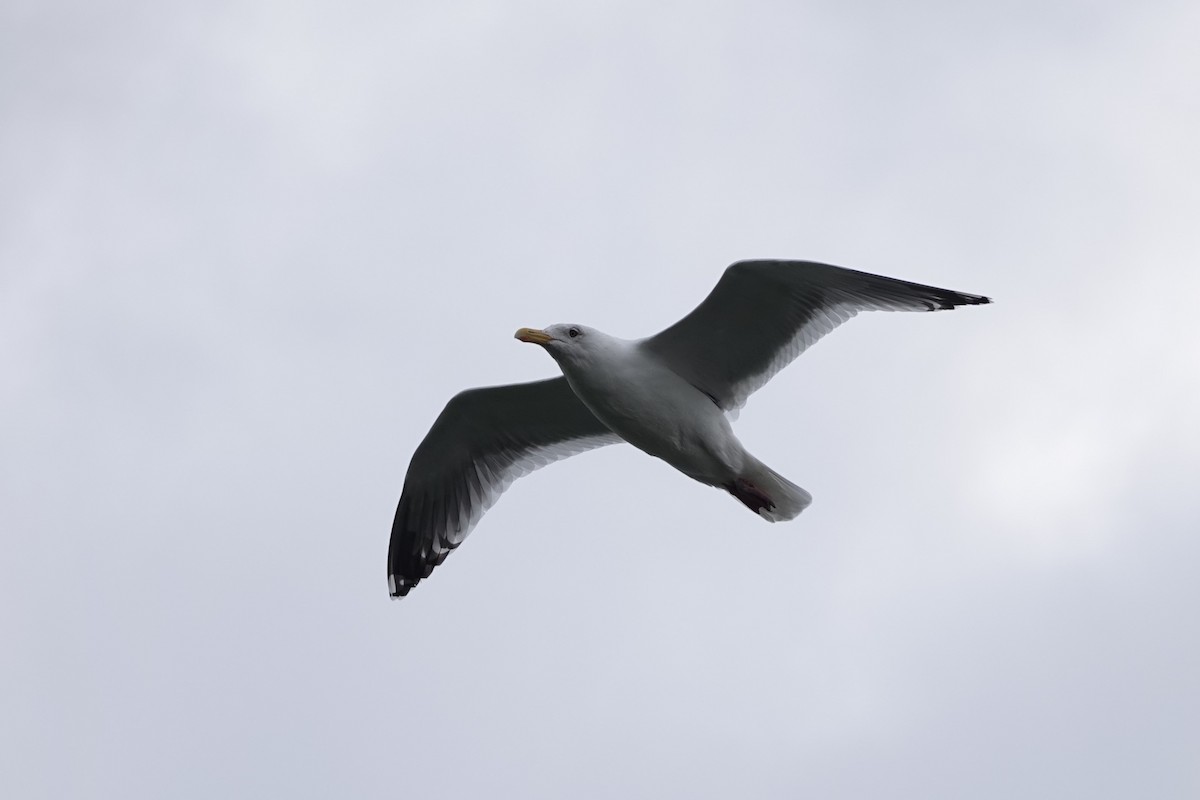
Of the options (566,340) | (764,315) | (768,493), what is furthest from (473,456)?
(764,315)

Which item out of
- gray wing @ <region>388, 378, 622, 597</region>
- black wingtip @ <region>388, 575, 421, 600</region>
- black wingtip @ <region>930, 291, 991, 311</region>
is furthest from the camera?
black wingtip @ <region>388, 575, 421, 600</region>

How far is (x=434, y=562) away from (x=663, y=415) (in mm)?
3005

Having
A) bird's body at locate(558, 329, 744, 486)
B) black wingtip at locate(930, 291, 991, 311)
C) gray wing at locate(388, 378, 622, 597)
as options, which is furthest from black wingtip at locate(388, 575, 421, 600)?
black wingtip at locate(930, 291, 991, 311)

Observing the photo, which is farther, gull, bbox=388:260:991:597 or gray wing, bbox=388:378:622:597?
gray wing, bbox=388:378:622:597

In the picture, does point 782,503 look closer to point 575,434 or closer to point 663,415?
point 663,415

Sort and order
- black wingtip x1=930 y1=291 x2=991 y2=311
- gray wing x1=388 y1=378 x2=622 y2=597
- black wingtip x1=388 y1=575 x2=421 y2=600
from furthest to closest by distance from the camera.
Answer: black wingtip x1=388 y1=575 x2=421 y2=600 < gray wing x1=388 y1=378 x2=622 y2=597 < black wingtip x1=930 y1=291 x2=991 y2=311

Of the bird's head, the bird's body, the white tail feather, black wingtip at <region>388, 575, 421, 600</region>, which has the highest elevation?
the bird's head

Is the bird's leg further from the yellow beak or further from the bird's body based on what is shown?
the yellow beak

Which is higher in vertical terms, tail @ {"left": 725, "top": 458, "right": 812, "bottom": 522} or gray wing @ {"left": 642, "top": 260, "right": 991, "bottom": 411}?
gray wing @ {"left": 642, "top": 260, "right": 991, "bottom": 411}

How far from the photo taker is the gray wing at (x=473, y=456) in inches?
457

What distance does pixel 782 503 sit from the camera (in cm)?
1080

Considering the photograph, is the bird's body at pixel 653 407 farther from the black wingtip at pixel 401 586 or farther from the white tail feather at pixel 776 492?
the black wingtip at pixel 401 586

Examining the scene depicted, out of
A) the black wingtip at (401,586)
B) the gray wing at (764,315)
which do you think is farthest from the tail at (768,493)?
the black wingtip at (401,586)

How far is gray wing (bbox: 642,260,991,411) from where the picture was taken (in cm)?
1023
